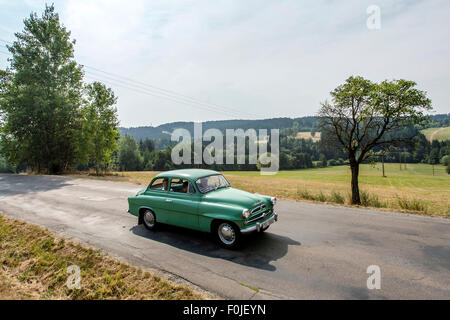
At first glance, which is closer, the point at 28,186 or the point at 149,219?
the point at 149,219

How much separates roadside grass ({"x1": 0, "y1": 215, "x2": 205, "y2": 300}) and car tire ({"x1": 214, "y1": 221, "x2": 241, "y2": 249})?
1853 millimetres

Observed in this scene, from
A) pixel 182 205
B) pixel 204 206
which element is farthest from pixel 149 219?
pixel 204 206

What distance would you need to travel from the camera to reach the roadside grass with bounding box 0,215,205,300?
153 inches

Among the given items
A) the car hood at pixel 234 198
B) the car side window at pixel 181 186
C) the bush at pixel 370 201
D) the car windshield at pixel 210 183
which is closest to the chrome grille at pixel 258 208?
the car hood at pixel 234 198

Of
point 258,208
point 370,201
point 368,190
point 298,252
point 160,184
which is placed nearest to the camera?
point 298,252

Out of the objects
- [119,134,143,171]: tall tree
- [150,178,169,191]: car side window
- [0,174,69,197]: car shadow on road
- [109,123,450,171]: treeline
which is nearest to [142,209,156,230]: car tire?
[150,178,169,191]: car side window

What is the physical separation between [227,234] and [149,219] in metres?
2.78

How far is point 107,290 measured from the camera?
3.96 m

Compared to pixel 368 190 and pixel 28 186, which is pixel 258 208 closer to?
pixel 28 186

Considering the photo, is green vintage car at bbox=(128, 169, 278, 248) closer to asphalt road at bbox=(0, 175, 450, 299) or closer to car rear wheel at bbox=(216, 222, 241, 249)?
car rear wheel at bbox=(216, 222, 241, 249)

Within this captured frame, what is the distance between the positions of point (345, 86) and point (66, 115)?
1134 inches

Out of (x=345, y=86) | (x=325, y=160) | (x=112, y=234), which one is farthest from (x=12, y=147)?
(x=325, y=160)

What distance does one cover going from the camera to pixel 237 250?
18.3 feet

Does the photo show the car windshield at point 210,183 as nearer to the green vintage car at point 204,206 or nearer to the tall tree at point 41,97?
the green vintage car at point 204,206
